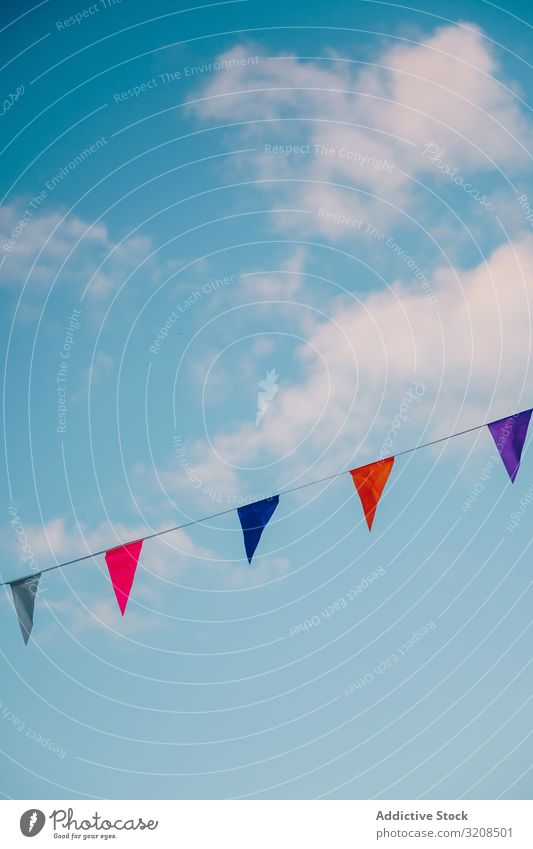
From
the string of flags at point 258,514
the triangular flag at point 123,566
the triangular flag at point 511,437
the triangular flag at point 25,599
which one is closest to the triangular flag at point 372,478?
the string of flags at point 258,514

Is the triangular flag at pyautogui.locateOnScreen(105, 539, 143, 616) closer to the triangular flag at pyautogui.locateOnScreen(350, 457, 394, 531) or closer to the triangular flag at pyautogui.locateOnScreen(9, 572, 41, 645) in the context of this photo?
the triangular flag at pyautogui.locateOnScreen(9, 572, 41, 645)

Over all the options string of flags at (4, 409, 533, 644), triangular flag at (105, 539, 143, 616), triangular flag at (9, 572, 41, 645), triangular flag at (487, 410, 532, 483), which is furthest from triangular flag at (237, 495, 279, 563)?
triangular flag at (487, 410, 532, 483)

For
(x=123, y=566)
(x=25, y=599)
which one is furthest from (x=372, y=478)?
(x=25, y=599)

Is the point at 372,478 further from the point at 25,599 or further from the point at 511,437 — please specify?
the point at 25,599

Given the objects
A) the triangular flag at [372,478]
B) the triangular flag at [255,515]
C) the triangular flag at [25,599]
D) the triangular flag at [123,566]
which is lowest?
the triangular flag at [25,599]

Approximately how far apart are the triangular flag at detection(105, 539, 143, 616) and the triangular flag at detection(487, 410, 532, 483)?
6402 millimetres

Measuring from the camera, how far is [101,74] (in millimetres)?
16984

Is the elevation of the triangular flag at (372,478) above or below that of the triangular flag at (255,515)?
above

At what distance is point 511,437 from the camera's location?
1327cm

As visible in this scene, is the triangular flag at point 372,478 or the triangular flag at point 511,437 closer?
the triangular flag at point 511,437

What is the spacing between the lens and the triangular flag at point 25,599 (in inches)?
524

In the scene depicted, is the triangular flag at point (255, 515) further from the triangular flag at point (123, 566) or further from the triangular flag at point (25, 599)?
the triangular flag at point (25, 599)
